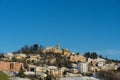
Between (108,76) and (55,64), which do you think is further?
(55,64)

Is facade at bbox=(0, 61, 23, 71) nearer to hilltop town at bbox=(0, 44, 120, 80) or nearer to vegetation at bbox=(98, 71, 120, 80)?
hilltop town at bbox=(0, 44, 120, 80)

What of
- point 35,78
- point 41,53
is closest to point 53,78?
point 35,78

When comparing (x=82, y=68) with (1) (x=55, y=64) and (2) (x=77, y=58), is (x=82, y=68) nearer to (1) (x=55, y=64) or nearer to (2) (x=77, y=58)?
(1) (x=55, y=64)

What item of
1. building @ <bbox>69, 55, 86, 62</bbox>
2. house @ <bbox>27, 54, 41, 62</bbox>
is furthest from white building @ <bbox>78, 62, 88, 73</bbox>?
building @ <bbox>69, 55, 86, 62</bbox>

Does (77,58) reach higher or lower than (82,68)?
higher

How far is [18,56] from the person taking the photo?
111 metres

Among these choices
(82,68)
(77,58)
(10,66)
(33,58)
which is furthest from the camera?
(77,58)

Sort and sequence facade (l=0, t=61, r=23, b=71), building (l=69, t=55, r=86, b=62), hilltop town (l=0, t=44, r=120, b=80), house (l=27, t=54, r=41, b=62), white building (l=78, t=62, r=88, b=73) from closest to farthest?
1. facade (l=0, t=61, r=23, b=71)
2. hilltop town (l=0, t=44, r=120, b=80)
3. white building (l=78, t=62, r=88, b=73)
4. house (l=27, t=54, r=41, b=62)
5. building (l=69, t=55, r=86, b=62)

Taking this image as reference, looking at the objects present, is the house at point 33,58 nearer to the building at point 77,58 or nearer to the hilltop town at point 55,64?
the hilltop town at point 55,64

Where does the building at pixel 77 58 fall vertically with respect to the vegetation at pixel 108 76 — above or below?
above

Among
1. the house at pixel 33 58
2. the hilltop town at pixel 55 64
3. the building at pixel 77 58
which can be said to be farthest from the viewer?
the building at pixel 77 58

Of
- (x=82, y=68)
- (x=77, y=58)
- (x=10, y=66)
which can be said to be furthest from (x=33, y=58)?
(x=77, y=58)

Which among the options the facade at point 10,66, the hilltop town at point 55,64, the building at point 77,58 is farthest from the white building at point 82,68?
the facade at point 10,66

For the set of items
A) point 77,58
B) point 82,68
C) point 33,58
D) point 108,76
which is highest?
point 77,58
